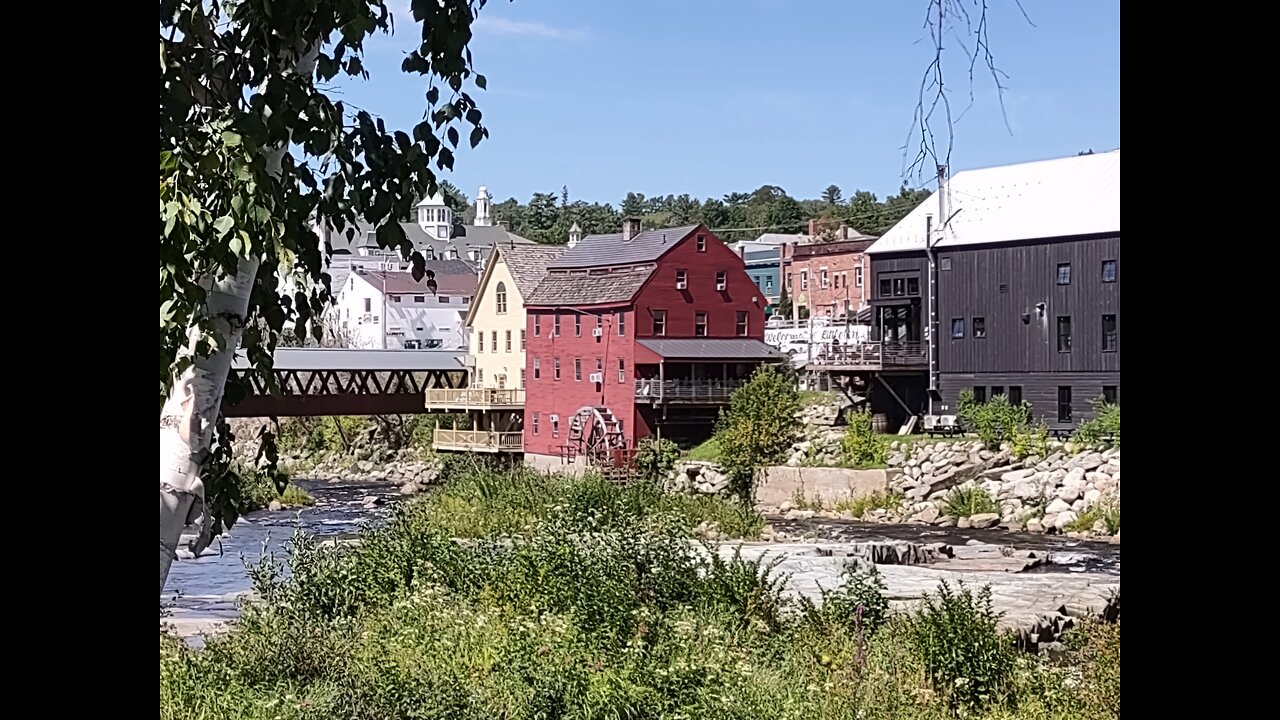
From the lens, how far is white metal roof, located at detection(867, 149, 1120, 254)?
18312 mm

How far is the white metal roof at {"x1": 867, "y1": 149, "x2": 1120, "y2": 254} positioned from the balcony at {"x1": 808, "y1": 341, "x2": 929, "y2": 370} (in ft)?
5.30

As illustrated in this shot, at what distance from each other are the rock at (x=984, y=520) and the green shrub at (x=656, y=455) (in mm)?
5533

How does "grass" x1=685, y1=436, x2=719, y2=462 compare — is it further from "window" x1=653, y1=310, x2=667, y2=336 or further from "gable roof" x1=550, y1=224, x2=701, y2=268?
"gable roof" x1=550, y1=224, x2=701, y2=268

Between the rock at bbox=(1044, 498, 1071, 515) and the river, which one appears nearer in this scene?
the river


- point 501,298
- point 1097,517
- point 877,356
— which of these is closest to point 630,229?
point 501,298

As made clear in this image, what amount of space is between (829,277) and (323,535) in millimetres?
14965

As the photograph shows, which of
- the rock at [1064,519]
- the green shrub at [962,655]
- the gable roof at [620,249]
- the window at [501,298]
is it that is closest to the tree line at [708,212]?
the window at [501,298]

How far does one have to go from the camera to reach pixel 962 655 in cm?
529

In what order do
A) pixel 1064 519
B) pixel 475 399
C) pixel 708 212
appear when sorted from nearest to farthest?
pixel 1064 519 < pixel 475 399 < pixel 708 212

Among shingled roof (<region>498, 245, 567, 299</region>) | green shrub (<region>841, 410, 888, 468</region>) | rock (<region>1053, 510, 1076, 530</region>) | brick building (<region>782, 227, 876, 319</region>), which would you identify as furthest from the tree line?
rock (<region>1053, 510, 1076, 530</region>)

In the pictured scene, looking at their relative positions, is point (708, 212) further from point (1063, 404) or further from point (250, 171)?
point (250, 171)

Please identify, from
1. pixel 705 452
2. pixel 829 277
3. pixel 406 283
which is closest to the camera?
pixel 705 452
